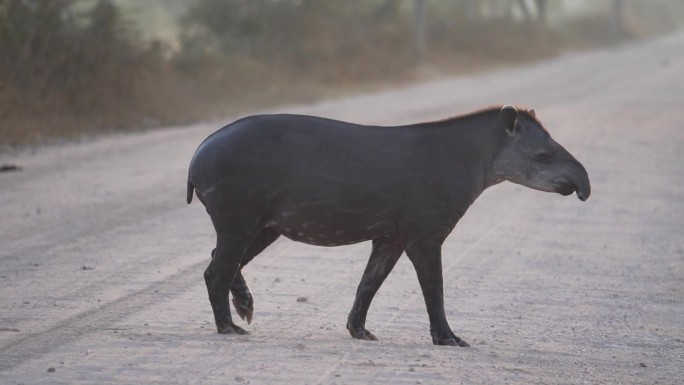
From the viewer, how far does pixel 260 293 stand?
29.2 feet

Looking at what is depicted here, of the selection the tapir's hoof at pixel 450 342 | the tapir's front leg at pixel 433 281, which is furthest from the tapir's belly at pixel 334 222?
the tapir's hoof at pixel 450 342

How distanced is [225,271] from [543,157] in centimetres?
199

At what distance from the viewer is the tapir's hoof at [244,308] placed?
7.63 meters

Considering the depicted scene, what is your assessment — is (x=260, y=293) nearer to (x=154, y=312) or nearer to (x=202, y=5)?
(x=154, y=312)

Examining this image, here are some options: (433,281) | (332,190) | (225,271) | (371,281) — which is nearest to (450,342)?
(433,281)

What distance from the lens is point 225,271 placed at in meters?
7.36

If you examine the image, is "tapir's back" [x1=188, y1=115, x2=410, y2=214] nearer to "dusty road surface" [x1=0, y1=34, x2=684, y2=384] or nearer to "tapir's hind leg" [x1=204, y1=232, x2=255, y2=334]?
"tapir's hind leg" [x1=204, y1=232, x2=255, y2=334]

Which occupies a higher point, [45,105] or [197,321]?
[45,105]

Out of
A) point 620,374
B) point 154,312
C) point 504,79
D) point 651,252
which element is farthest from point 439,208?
point 504,79

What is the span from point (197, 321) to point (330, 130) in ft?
4.70

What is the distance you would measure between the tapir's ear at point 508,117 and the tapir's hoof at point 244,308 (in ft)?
5.98

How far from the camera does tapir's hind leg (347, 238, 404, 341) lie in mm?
7547

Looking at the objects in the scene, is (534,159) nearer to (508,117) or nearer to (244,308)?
(508,117)

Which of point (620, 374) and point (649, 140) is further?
point (649, 140)
